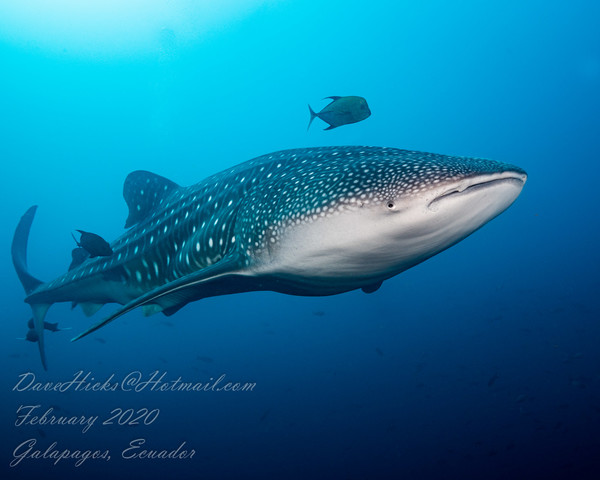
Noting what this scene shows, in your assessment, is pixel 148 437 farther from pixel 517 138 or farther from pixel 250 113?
pixel 517 138

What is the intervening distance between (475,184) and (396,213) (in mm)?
537

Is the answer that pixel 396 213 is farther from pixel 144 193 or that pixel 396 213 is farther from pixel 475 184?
pixel 144 193

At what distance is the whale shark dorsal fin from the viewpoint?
21.6 ft

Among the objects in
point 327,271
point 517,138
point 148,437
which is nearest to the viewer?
point 327,271

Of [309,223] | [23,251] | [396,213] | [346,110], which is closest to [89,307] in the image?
[23,251]

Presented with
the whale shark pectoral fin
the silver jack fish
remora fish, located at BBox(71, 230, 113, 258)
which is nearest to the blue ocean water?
remora fish, located at BBox(71, 230, 113, 258)

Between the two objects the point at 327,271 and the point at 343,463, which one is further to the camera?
the point at 343,463

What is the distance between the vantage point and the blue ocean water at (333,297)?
590 inches

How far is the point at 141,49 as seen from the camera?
257ft

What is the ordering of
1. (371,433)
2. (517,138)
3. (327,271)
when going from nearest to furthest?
1. (327,271)
2. (371,433)
3. (517,138)

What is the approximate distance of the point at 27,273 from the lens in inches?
311

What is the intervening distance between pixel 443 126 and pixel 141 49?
8406cm

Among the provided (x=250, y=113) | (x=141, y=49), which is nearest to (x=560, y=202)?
(x=250, y=113)

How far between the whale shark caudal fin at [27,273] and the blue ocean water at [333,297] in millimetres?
4482
